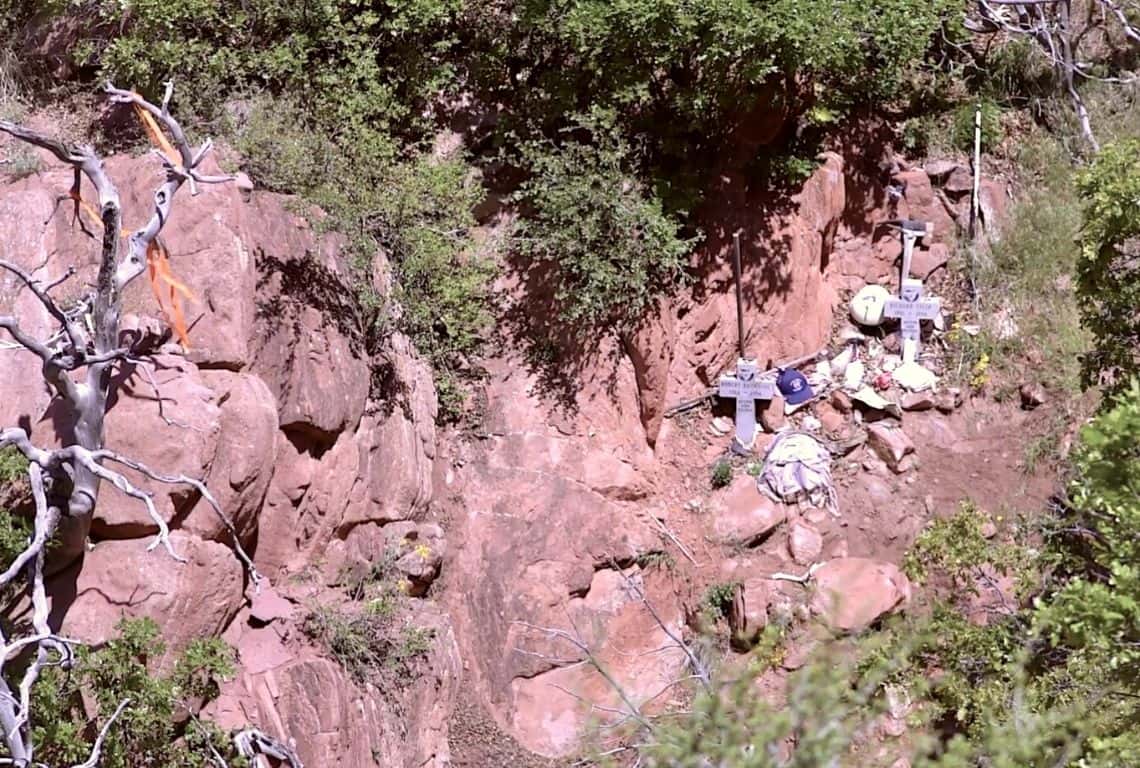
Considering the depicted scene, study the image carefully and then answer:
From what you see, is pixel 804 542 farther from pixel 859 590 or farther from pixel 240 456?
pixel 240 456

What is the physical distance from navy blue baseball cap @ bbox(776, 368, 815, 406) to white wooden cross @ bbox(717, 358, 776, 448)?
155mm

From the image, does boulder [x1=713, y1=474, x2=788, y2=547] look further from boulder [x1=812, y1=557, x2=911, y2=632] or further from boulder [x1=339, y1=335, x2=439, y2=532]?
boulder [x1=339, y1=335, x2=439, y2=532]

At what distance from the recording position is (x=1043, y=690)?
6.44m

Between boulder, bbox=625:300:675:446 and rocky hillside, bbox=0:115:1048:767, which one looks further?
boulder, bbox=625:300:675:446

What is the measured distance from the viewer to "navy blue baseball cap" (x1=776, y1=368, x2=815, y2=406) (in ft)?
31.6

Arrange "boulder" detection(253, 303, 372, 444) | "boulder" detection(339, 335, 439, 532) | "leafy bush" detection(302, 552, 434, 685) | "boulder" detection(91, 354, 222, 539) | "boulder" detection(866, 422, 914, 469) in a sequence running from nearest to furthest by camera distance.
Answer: "boulder" detection(91, 354, 222, 539), "leafy bush" detection(302, 552, 434, 685), "boulder" detection(253, 303, 372, 444), "boulder" detection(339, 335, 439, 532), "boulder" detection(866, 422, 914, 469)

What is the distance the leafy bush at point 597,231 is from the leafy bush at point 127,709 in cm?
406

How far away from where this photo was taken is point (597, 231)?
8672 millimetres

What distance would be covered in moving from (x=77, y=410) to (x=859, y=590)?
5.39 metres

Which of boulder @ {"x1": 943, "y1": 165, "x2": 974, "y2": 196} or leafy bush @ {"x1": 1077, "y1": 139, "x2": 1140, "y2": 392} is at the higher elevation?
leafy bush @ {"x1": 1077, "y1": 139, "x2": 1140, "y2": 392}

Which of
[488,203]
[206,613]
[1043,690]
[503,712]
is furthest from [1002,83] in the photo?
[206,613]

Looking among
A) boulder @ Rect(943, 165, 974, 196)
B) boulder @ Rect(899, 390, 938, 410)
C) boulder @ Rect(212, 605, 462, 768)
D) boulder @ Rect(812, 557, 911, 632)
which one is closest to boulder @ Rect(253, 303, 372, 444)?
boulder @ Rect(212, 605, 462, 768)

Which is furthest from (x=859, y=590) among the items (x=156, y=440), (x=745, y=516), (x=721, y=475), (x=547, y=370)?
(x=156, y=440)

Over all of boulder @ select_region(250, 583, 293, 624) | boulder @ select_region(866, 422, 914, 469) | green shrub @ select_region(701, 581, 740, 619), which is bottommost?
green shrub @ select_region(701, 581, 740, 619)
